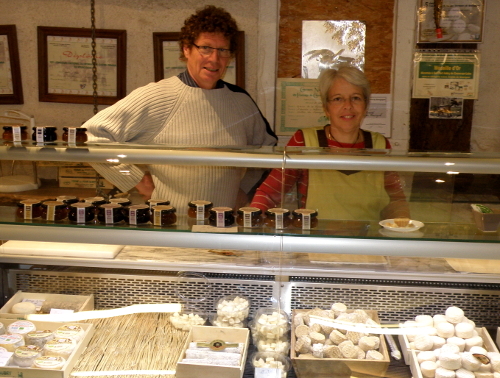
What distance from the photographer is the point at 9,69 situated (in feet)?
13.9

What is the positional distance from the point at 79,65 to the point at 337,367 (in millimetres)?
3363

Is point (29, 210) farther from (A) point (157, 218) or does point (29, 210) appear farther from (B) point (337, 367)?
(B) point (337, 367)

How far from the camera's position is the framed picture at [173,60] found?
4016 mm

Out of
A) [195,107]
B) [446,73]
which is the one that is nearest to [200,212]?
[195,107]

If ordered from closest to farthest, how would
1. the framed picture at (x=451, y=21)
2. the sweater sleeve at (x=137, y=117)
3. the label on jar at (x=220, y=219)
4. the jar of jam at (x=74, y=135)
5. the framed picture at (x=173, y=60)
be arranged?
the label on jar at (x=220, y=219) → the jar of jam at (x=74, y=135) → the sweater sleeve at (x=137, y=117) → the framed picture at (x=451, y=21) → the framed picture at (x=173, y=60)

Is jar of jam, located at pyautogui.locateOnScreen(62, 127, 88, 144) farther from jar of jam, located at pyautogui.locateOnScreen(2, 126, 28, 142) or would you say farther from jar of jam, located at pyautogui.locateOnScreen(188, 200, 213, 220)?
jar of jam, located at pyautogui.locateOnScreen(188, 200, 213, 220)

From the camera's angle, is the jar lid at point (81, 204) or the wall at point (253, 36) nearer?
the jar lid at point (81, 204)

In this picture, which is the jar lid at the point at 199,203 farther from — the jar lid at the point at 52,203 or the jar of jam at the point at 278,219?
the jar lid at the point at 52,203

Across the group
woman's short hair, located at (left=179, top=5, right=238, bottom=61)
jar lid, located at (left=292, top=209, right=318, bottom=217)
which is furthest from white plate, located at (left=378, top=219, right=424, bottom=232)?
woman's short hair, located at (left=179, top=5, right=238, bottom=61)

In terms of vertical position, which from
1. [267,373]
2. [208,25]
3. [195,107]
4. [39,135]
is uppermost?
[208,25]

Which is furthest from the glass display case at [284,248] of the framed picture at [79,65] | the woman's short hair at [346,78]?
the framed picture at [79,65]

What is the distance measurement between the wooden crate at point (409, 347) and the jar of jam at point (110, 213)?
114 cm

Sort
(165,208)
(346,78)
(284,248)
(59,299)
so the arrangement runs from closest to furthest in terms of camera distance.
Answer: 1. (284,248)
2. (165,208)
3. (59,299)
4. (346,78)

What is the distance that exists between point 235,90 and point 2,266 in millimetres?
1573
